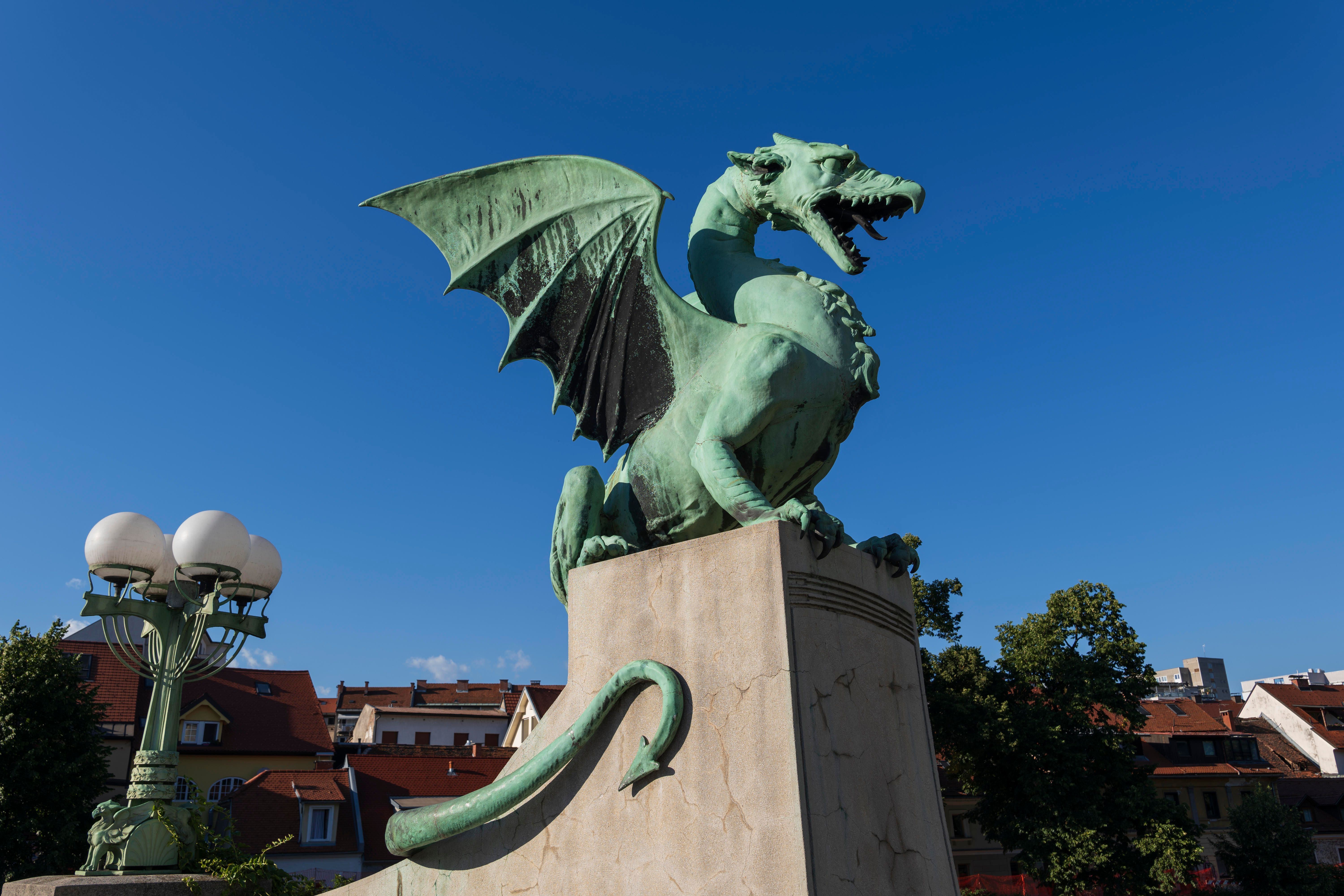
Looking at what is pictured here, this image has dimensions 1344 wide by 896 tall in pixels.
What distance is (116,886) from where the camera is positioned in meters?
5.05

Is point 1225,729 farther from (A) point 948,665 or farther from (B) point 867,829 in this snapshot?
(B) point 867,829

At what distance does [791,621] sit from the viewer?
333cm

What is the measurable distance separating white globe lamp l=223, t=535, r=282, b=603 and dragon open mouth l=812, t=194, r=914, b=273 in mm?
5710

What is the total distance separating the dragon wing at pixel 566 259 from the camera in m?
4.69

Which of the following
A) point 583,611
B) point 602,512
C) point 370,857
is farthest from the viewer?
point 370,857

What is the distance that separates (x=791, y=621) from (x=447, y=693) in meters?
60.0

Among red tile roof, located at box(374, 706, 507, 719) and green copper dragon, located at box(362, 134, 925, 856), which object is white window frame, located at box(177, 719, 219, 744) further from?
green copper dragon, located at box(362, 134, 925, 856)

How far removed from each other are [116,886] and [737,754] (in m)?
4.04

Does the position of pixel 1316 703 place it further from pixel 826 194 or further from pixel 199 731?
pixel 826 194

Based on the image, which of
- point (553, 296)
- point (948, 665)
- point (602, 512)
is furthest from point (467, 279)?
point (948, 665)

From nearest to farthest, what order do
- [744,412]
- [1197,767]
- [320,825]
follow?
[744,412] < [320,825] < [1197,767]

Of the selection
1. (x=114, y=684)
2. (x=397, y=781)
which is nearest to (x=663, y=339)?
(x=397, y=781)

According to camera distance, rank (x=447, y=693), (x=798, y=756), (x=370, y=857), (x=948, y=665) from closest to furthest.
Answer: (x=798, y=756) < (x=948, y=665) < (x=370, y=857) < (x=447, y=693)

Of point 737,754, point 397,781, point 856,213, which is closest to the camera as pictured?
point 737,754
